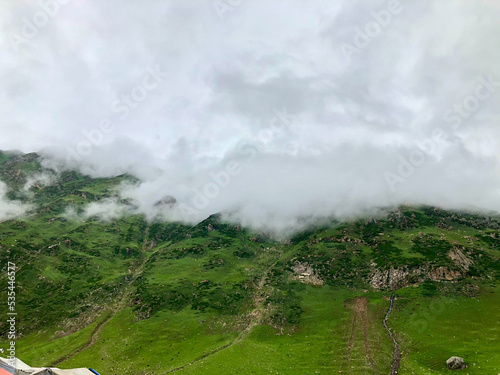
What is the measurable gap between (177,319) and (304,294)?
240 feet

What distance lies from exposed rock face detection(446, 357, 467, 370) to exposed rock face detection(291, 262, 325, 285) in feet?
283

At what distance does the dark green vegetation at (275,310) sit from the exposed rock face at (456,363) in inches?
91.1

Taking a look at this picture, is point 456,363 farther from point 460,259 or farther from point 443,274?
point 460,259

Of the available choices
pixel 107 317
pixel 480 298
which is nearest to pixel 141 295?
pixel 107 317

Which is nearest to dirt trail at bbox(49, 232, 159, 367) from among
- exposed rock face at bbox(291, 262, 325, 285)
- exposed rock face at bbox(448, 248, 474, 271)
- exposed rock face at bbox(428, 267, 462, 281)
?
exposed rock face at bbox(291, 262, 325, 285)

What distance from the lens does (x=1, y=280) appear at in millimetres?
151375

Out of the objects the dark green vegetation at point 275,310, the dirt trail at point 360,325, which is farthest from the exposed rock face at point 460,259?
the dirt trail at point 360,325

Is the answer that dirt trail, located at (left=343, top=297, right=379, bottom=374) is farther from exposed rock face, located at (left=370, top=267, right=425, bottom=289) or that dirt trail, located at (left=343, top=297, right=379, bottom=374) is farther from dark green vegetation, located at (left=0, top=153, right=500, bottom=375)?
exposed rock face, located at (left=370, top=267, right=425, bottom=289)

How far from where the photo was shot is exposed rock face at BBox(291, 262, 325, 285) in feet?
544

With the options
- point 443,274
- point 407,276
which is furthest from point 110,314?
point 443,274

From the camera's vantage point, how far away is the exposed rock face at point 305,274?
16575 cm

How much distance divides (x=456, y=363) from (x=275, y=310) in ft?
253

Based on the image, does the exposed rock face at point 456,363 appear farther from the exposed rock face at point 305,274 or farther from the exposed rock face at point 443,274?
the exposed rock face at point 305,274

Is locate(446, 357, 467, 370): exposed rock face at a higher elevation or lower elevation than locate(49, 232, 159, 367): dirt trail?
higher
